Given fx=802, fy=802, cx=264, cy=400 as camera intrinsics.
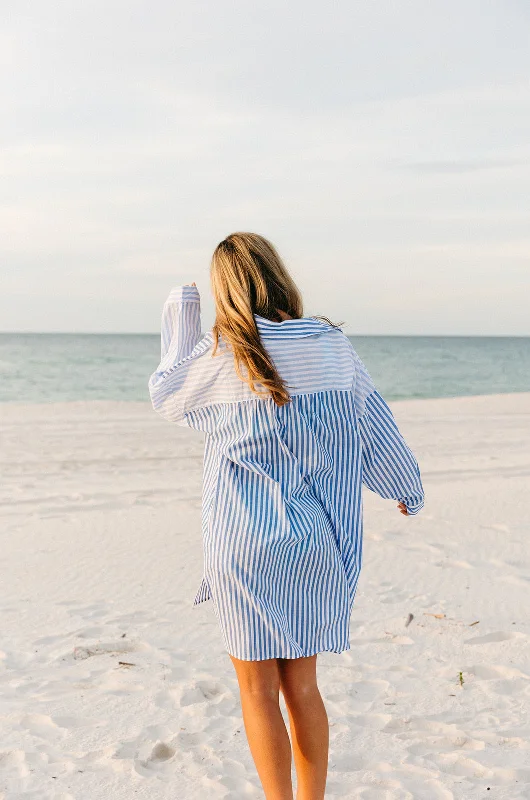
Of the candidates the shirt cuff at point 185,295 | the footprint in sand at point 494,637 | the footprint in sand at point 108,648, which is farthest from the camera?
the footprint in sand at point 494,637

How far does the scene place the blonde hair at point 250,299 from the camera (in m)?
2.16

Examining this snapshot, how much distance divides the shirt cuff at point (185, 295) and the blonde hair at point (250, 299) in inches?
10.0

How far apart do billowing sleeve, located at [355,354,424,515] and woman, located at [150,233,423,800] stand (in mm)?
12

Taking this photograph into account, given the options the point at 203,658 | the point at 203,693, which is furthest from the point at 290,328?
the point at 203,658

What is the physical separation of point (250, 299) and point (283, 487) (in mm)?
529

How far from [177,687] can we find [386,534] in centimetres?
296

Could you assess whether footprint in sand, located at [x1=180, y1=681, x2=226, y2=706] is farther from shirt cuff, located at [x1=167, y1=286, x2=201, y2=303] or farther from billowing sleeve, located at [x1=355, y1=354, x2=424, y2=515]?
shirt cuff, located at [x1=167, y1=286, x2=201, y2=303]

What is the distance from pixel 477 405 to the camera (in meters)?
18.5

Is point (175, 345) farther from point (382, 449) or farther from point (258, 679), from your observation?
point (258, 679)

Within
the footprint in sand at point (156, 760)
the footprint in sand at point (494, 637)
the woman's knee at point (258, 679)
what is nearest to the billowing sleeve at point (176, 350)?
the woman's knee at point (258, 679)

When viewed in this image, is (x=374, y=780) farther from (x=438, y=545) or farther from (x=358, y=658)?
(x=438, y=545)

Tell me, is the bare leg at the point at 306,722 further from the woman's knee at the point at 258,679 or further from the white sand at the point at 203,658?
the white sand at the point at 203,658

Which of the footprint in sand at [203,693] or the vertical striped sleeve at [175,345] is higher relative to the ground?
the vertical striped sleeve at [175,345]

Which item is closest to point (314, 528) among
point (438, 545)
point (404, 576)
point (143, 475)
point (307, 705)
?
point (307, 705)
